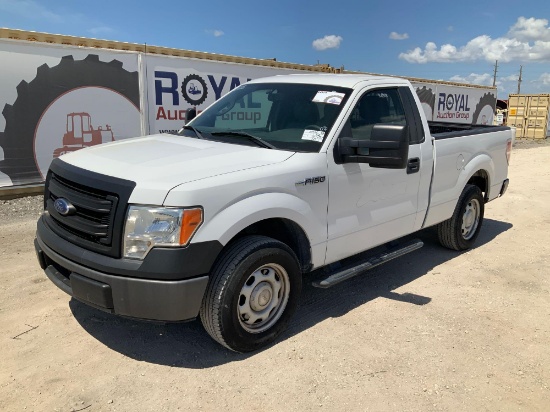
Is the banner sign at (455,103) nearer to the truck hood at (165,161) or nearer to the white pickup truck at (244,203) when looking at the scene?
the white pickup truck at (244,203)

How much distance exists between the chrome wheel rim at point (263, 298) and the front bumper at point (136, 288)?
1.31 ft

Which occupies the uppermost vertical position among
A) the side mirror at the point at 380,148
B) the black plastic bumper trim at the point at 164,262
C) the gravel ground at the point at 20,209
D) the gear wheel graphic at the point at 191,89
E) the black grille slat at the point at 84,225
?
the gear wheel graphic at the point at 191,89

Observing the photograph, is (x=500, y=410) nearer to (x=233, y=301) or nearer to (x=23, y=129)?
(x=233, y=301)

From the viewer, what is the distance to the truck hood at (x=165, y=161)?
283 centimetres

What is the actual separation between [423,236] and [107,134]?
563 centimetres

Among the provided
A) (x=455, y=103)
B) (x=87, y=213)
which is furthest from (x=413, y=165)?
(x=455, y=103)

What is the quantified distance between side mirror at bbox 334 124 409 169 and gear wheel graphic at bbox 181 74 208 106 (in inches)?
250

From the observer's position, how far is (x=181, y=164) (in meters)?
3.10

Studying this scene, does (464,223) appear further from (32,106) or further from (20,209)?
(32,106)

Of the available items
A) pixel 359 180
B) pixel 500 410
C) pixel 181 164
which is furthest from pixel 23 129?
pixel 500 410

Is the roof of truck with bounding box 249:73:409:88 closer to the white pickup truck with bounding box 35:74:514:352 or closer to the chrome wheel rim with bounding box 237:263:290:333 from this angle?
the white pickup truck with bounding box 35:74:514:352

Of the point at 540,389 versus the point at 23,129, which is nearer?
the point at 540,389

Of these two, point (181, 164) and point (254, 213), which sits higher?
point (181, 164)

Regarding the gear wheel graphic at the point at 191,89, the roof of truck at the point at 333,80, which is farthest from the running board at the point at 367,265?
the gear wheel graphic at the point at 191,89
